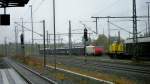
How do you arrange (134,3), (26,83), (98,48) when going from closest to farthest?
(26,83), (134,3), (98,48)

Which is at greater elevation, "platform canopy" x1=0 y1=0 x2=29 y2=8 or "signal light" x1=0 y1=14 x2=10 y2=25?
"platform canopy" x1=0 y1=0 x2=29 y2=8

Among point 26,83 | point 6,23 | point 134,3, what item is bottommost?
point 26,83

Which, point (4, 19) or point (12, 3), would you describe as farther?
point (4, 19)

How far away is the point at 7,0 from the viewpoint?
1930cm

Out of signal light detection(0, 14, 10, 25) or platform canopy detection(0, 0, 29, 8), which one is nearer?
platform canopy detection(0, 0, 29, 8)

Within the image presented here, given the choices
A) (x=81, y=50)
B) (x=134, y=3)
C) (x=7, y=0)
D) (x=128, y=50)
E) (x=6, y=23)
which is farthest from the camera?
(x=81, y=50)

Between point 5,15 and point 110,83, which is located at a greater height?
point 5,15

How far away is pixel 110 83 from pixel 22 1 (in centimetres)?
610

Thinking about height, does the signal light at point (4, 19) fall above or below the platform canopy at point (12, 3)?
below

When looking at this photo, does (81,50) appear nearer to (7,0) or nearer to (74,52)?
(74,52)

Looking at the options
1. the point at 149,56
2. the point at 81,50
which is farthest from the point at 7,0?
the point at 81,50

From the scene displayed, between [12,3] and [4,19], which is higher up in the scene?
[12,3]

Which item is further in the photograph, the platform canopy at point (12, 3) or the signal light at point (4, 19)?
the signal light at point (4, 19)

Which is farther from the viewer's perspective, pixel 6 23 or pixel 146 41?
pixel 146 41
